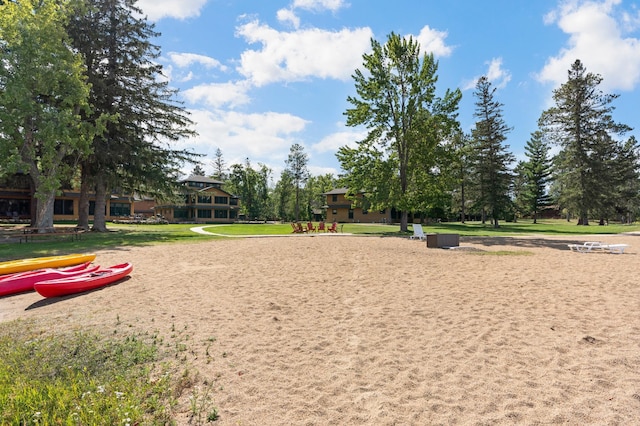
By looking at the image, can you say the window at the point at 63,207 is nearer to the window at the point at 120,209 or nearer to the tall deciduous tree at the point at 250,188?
the window at the point at 120,209

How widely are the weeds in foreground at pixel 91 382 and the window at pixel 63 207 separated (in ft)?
166

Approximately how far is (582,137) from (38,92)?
189 ft

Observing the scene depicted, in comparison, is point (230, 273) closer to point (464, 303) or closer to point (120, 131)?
point (464, 303)

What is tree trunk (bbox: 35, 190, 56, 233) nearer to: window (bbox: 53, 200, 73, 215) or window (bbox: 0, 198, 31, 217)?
window (bbox: 0, 198, 31, 217)

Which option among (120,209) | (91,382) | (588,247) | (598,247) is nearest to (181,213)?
(120,209)

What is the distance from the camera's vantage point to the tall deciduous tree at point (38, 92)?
2050 cm

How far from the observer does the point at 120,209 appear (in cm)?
5712

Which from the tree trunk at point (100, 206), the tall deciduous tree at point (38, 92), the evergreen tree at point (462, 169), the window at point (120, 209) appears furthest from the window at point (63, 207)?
the evergreen tree at point (462, 169)

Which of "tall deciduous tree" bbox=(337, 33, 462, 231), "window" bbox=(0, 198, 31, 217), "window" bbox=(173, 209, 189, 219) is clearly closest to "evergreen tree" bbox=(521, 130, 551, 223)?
"tall deciduous tree" bbox=(337, 33, 462, 231)

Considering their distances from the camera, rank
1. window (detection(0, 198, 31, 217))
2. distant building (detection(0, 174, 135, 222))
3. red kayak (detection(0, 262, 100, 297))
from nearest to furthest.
A: 1. red kayak (detection(0, 262, 100, 297))
2. distant building (detection(0, 174, 135, 222))
3. window (detection(0, 198, 31, 217))

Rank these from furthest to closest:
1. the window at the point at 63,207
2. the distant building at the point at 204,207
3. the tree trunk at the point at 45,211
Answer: the distant building at the point at 204,207
the window at the point at 63,207
the tree trunk at the point at 45,211

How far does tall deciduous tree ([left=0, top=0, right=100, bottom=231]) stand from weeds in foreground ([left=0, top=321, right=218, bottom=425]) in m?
20.1

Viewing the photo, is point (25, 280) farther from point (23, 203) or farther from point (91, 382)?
point (23, 203)

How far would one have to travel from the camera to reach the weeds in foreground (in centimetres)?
367
